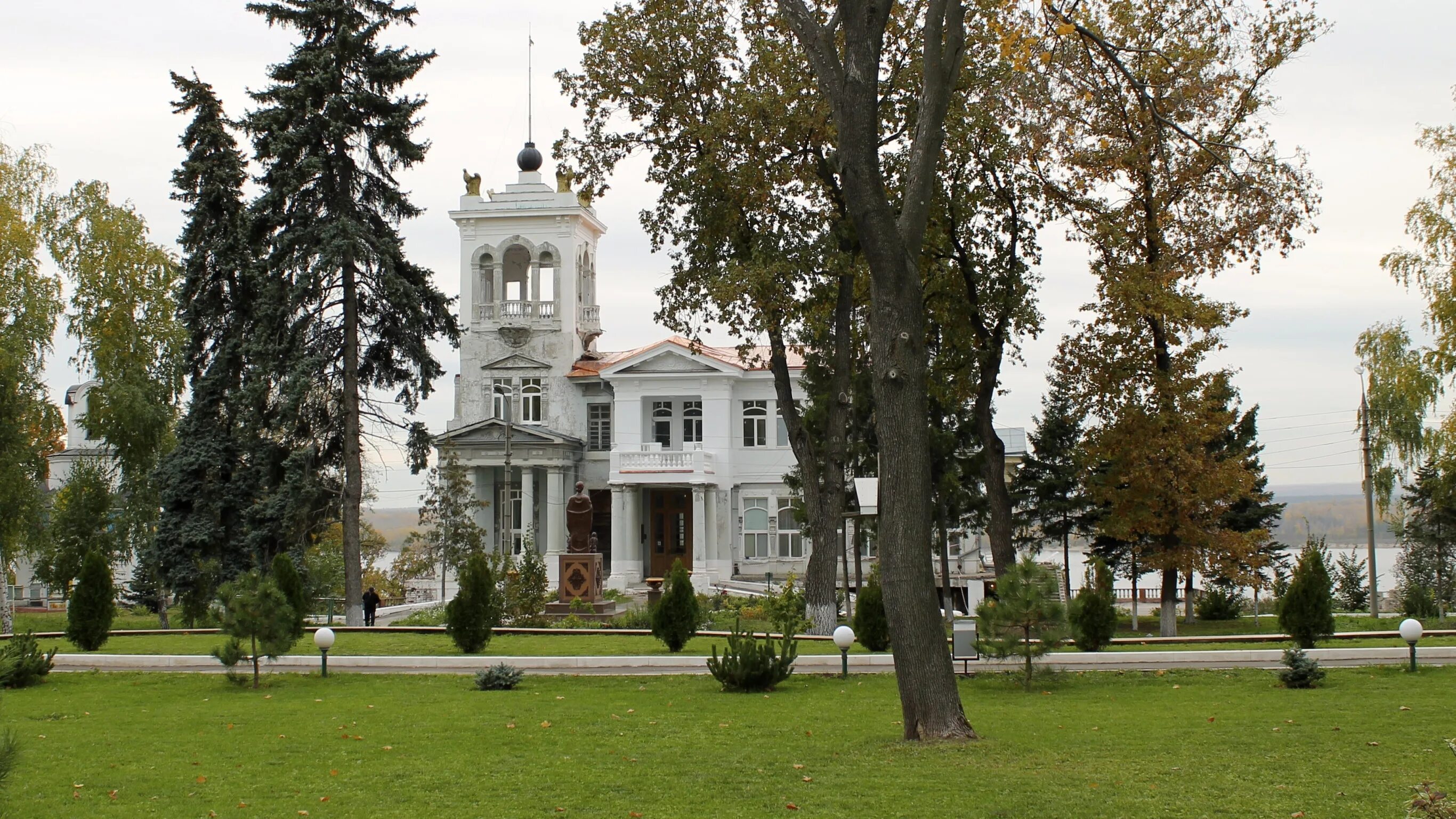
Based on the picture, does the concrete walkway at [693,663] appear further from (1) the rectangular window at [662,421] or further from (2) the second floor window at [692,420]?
(2) the second floor window at [692,420]

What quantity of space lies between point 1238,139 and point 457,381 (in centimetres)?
2920

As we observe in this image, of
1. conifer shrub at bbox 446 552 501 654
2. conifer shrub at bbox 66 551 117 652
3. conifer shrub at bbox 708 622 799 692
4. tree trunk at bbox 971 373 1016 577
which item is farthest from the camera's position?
tree trunk at bbox 971 373 1016 577

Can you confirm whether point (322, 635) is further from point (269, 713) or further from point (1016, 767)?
point (1016, 767)

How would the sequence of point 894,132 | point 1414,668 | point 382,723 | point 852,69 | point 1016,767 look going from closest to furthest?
point 1016,767, point 852,69, point 382,723, point 1414,668, point 894,132

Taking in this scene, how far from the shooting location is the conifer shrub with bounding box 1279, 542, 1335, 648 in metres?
17.5

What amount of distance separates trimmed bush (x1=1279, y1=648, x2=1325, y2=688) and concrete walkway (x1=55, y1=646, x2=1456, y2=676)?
1990 mm

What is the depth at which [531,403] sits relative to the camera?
1778 inches

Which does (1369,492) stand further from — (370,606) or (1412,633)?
(370,606)

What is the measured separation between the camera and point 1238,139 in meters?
23.1

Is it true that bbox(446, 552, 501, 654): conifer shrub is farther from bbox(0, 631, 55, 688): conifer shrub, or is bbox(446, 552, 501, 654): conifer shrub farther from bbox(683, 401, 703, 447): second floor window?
bbox(683, 401, 703, 447): second floor window

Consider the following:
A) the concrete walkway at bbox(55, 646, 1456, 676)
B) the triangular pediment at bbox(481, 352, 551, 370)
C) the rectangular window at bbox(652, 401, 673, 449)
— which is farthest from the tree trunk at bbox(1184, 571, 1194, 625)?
the triangular pediment at bbox(481, 352, 551, 370)

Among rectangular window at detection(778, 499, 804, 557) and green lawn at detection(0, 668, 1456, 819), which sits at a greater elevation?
rectangular window at detection(778, 499, 804, 557)

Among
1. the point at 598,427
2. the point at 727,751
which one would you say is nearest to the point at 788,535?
the point at 598,427

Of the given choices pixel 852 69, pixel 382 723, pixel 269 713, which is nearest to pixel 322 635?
pixel 269 713
